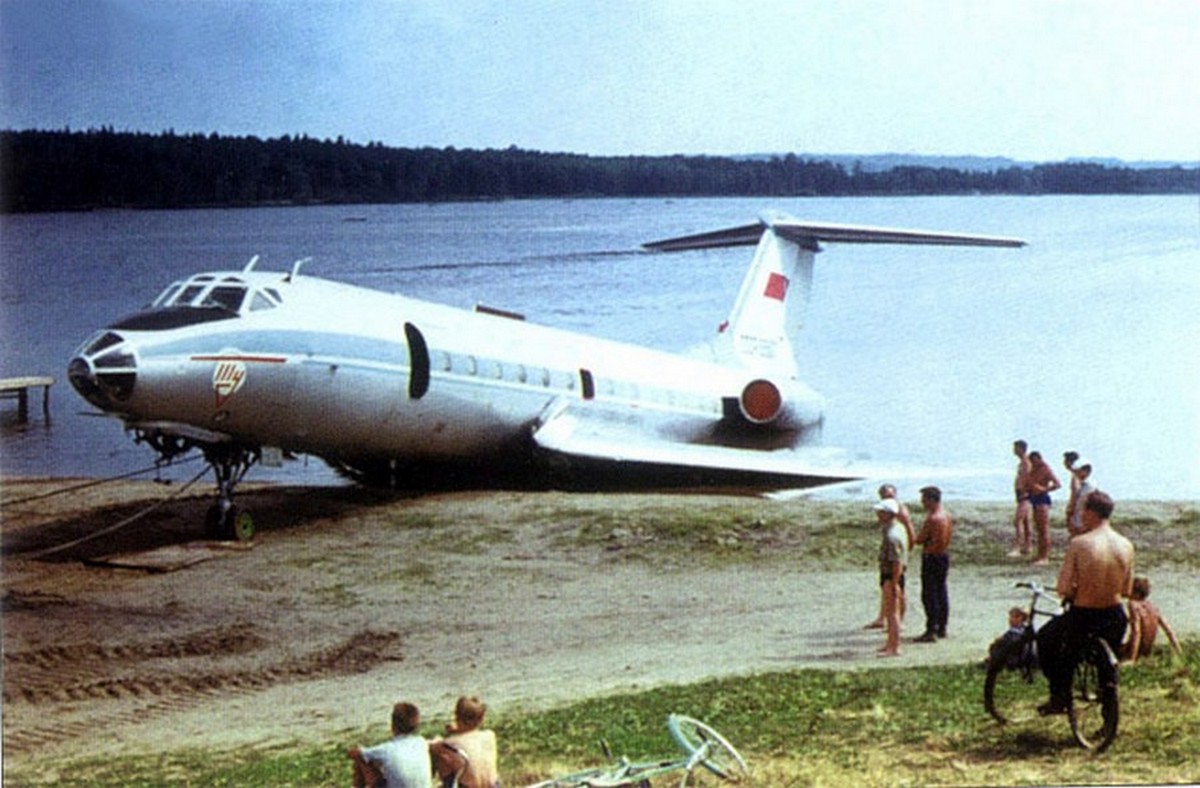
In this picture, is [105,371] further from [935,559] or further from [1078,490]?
[1078,490]

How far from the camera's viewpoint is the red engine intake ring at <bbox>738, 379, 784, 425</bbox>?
605 inches

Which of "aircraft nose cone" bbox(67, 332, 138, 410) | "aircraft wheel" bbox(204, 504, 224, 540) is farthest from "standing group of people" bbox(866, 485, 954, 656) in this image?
"aircraft nose cone" bbox(67, 332, 138, 410)

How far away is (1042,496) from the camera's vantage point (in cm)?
1136

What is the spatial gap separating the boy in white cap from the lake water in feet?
6.36

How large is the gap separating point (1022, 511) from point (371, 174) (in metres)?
4.92

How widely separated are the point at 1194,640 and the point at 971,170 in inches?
149

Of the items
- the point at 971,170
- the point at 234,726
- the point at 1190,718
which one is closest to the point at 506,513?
the point at 234,726

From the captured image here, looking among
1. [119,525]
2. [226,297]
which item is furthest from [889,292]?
[119,525]

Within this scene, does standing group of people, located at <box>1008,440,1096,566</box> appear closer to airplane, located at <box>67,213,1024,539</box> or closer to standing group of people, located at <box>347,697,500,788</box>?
airplane, located at <box>67,213,1024,539</box>

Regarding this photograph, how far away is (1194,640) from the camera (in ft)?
33.4

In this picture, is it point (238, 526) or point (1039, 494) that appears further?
point (238, 526)

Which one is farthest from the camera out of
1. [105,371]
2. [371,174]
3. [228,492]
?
[228,492]

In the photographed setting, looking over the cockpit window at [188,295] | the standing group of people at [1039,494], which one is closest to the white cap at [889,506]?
the standing group of people at [1039,494]

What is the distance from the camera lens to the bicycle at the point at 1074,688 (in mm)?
8461
